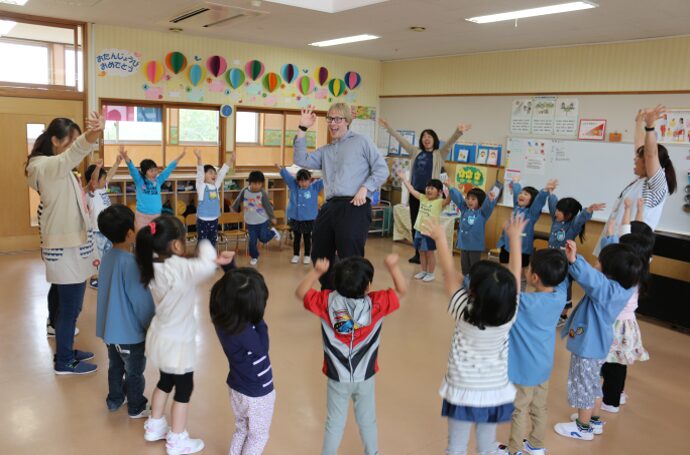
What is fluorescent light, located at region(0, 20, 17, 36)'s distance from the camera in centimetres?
607

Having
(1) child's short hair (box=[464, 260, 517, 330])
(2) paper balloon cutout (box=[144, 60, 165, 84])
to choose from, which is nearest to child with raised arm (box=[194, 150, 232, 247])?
(2) paper balloon cutout (box=[144, 60, 165, 84])

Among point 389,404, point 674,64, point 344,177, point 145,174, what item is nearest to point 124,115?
point 145,174

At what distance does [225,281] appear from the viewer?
81.6 inches

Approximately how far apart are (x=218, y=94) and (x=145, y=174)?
2.38 meters

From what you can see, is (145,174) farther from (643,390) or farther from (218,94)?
(643,390)

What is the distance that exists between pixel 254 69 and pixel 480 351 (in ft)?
21.4

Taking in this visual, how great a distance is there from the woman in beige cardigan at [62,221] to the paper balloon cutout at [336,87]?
574 cm

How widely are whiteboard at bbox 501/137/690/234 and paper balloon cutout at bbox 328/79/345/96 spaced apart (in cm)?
283

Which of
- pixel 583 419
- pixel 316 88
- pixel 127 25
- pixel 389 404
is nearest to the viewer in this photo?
pixel 583 419

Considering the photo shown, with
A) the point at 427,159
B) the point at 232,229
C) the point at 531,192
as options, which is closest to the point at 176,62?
the point at 232,229

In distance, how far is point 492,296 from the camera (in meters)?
1.88

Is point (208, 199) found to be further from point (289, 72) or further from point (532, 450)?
point (532, 450)

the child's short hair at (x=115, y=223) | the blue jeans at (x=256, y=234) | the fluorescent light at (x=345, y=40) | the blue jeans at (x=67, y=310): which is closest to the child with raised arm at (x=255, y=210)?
the blue jeans at (x=256, y=234)

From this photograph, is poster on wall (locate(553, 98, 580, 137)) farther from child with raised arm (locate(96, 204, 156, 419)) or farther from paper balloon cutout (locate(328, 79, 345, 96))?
child with raised arm (locate(96, 204, 156, 419))
